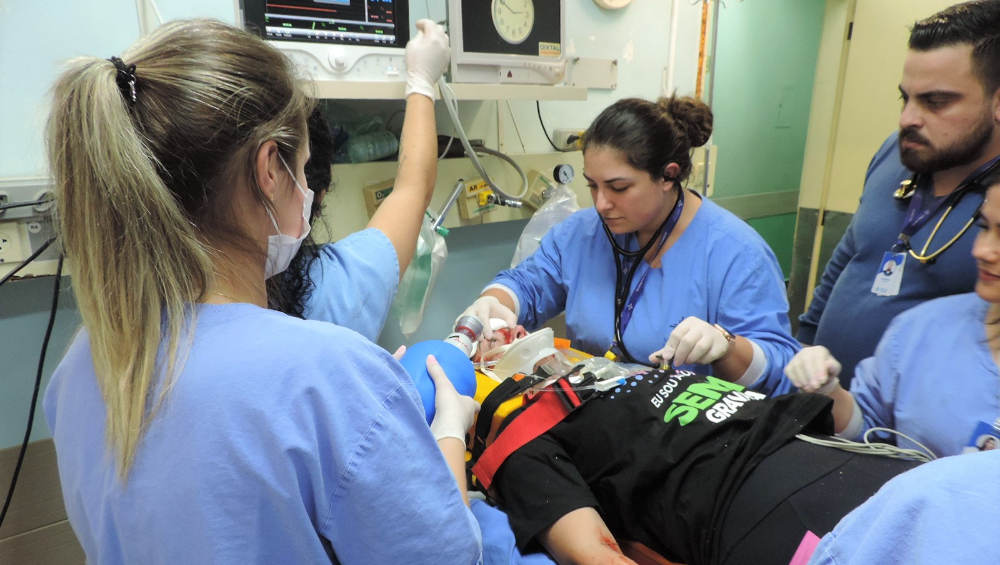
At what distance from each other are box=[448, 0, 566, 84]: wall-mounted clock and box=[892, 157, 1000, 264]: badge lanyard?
1.04 m

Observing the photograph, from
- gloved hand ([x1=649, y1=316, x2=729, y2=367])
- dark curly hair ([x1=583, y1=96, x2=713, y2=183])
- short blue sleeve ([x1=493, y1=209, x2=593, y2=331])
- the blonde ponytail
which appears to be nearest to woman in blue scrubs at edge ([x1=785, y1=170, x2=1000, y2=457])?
gloved hand ([x1=649, y1=316, x2=729, y2=367])

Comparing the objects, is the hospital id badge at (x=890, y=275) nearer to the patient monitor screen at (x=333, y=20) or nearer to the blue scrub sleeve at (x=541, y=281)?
the blue scrub sleeve at (x=541, y=281)

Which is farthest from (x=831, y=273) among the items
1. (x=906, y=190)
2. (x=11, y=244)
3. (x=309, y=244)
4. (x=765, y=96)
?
(x=11, y=244)

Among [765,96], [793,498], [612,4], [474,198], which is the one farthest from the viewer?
[765,96]

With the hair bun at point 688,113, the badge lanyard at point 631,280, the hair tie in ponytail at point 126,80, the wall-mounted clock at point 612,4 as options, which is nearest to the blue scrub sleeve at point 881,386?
the badge lanyard at point 631,280

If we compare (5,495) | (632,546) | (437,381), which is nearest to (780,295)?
(632,546)

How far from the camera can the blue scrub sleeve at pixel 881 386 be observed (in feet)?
3.82

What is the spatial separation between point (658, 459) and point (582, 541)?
0.20 metres

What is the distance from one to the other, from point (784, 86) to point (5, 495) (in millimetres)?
3598

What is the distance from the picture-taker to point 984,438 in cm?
95

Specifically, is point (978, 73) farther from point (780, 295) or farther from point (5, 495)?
point (5, 495)

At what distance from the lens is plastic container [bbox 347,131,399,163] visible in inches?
68.0

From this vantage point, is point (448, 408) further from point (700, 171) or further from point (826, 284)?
point (700, 171)

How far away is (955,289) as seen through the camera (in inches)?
52.4
